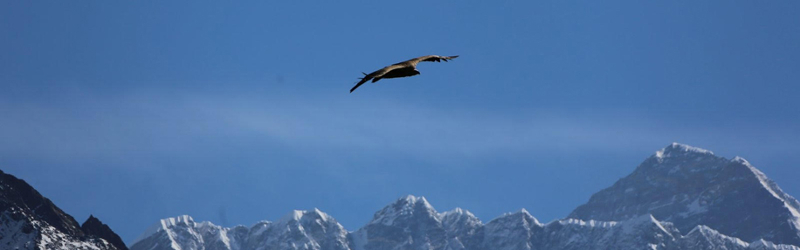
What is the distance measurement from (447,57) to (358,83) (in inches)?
294

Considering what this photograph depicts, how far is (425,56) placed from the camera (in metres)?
89.4

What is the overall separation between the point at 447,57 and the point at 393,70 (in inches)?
182

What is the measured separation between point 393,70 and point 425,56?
12.8 ft

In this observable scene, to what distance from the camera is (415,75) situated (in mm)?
87312

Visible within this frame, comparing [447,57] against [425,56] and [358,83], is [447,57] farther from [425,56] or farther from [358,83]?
[358,83]

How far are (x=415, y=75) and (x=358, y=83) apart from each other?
4.48 m

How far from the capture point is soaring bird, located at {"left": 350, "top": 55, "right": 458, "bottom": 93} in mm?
84562

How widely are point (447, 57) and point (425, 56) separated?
135cm

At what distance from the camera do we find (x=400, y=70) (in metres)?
86.8

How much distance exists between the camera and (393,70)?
8619 cm

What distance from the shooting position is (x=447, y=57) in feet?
293

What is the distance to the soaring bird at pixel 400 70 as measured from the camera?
8456cm

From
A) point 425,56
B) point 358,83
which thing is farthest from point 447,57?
point 358,83

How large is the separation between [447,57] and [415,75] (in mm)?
3052
